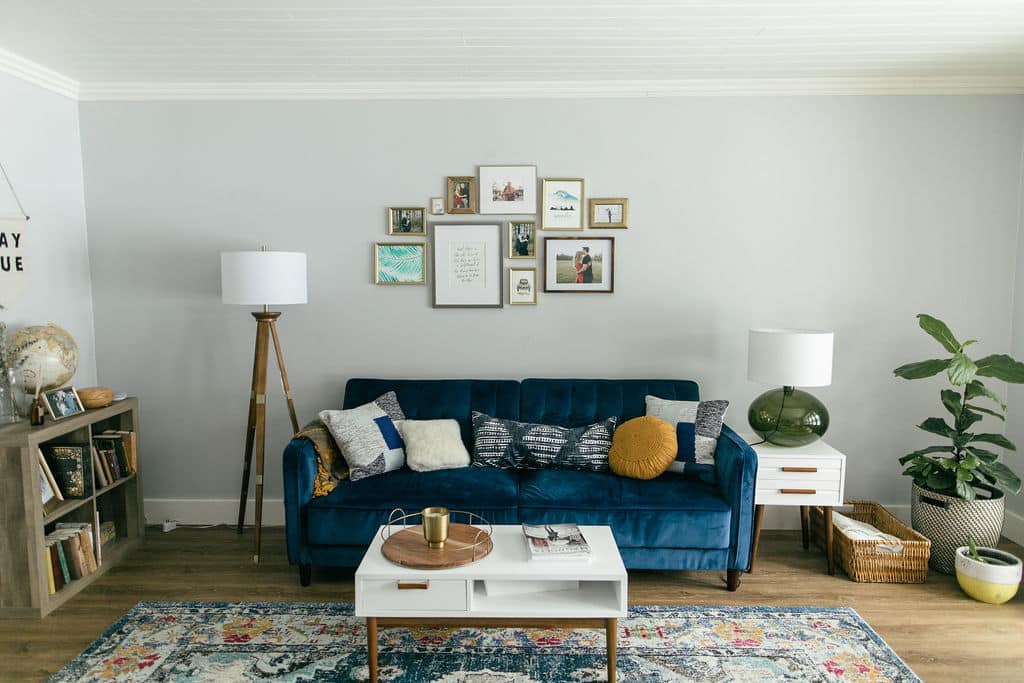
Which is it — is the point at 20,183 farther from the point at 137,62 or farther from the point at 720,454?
the point at 720,454

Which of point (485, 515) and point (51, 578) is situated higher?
point (485, 515)

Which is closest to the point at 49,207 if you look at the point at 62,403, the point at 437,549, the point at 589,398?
the point at 62,403

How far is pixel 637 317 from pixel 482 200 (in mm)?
1117

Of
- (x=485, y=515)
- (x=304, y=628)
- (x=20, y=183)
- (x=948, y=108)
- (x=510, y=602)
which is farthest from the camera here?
(x=948, y=108)

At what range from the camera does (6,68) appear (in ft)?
10.5

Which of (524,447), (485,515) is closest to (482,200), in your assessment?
(524,447)

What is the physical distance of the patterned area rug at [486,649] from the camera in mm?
2424

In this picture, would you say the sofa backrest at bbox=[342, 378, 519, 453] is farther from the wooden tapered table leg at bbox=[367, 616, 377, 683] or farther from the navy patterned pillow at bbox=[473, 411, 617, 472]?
the wooden tapered table leg at bbox=[367, 616, 377, 683]

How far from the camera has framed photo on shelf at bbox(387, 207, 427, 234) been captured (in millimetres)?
3773

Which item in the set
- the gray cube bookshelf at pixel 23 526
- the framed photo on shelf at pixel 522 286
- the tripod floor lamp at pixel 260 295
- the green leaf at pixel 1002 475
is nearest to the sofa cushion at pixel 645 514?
the framed photo on shelf at pixel 522 286

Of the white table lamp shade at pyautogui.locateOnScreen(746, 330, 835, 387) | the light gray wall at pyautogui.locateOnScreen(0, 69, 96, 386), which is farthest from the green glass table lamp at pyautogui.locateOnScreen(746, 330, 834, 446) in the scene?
the light gray wall at pyautogui.locateOnScreen(0, 69, 96, 386)

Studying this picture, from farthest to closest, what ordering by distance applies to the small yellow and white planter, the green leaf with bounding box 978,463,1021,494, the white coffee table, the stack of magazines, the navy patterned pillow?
the navy patterned pillow < the green leaf with bounding box 978,463,1021,494 < the small yellow and white planter < the stack of magazines < the white coffee table

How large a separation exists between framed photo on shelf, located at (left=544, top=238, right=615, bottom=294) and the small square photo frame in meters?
2.45

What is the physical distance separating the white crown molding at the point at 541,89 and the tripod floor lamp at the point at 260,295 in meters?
0.95
